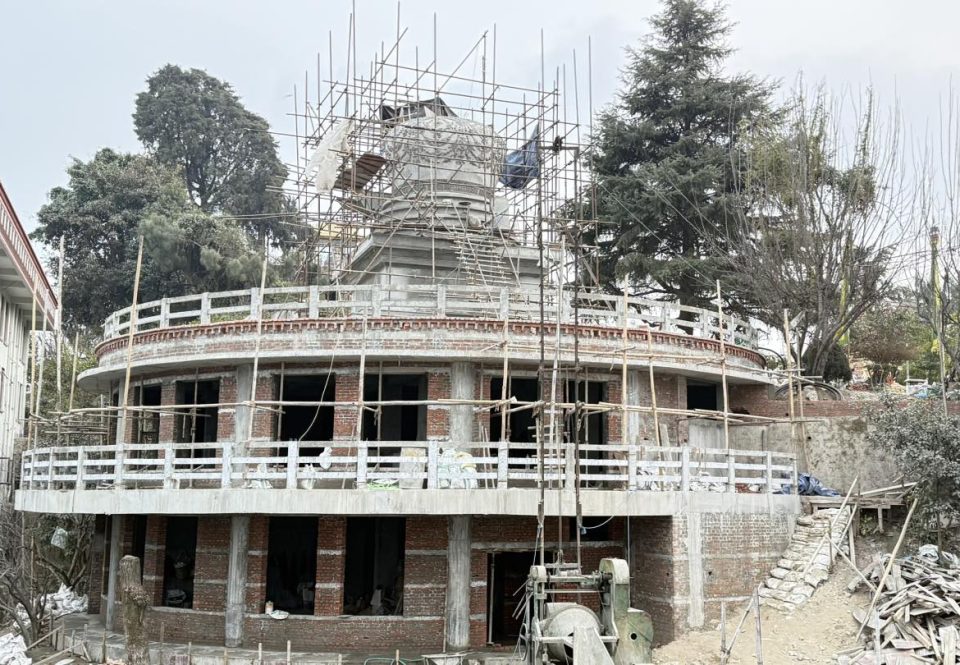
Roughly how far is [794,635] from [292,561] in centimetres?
1214

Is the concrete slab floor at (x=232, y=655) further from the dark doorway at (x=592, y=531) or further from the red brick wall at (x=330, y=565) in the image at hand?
the dark doorway at (x=592, y=531)

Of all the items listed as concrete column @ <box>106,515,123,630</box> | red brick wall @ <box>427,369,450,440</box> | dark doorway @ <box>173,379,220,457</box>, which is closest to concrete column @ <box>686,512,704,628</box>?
Answer: red brick wall @ <box>427,369,450,440</box>

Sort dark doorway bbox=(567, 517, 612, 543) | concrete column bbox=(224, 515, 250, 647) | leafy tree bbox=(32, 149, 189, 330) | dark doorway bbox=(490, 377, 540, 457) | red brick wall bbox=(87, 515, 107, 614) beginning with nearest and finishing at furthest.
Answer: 1. concrete column bbox=(224, 515, 250, 647)
2. dark doorway bbox=(567, 517, 612, 543)
3. dark doorway bbox=(490, 377, 540, 457)
4. red brick wall bbox=(87, 515, 107, 614)
5. leafy tree bbox=(32, 149, 189, 330)

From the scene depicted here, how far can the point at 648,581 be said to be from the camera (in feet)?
70.2

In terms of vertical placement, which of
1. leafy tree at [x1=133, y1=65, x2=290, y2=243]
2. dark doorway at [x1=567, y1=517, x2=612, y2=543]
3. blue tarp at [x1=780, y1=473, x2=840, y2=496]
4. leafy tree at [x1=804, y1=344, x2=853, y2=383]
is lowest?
dark doorway at [x1=567, y1=517, x2=612, y2=543]

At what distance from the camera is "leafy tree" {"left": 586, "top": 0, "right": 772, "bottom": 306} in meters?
37.9

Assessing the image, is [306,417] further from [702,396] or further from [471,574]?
[702,396]

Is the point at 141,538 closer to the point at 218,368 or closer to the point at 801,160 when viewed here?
the point at 218,368

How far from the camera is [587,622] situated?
1344cm

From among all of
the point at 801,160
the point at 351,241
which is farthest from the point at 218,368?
the point at 801,160

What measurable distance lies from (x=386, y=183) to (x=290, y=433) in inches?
430

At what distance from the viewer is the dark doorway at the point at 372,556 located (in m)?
23.5

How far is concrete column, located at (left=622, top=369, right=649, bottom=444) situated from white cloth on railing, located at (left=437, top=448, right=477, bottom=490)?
19.3 feet

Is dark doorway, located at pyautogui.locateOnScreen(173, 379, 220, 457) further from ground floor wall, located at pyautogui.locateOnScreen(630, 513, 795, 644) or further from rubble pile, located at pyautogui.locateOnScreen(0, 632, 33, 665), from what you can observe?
ground floor wall, located at pyautogui.locateOnScreen(630, 513, 795, 644)
